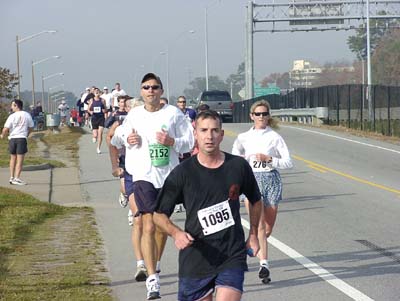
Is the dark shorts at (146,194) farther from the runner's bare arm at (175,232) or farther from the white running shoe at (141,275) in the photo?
the runner's bare arm at (175,232)

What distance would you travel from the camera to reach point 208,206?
6.07m

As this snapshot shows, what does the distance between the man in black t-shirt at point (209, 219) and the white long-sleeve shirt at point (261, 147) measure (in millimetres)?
4052

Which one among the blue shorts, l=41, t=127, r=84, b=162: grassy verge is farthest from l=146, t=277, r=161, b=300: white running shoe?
l=41, t=127, r=84, b=162: grassy verge

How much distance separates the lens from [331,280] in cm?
982

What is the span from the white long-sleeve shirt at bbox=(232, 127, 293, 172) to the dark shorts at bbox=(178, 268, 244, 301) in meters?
4.21

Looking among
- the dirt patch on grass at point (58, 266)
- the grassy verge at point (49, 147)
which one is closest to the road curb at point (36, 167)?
the grassy verge at point (49, 147)

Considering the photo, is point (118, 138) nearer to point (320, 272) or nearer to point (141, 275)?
point (141, 275)

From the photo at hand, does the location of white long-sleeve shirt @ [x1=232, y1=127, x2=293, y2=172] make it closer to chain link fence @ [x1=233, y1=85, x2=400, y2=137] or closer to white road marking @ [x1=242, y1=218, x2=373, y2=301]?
white road marking @ [x1=242, y1=218, x2=373, y2=301]

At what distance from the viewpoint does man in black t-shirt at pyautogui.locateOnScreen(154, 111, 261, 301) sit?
19.9 ft

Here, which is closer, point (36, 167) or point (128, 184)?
point (128, 184)

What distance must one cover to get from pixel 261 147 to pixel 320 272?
4.86ft

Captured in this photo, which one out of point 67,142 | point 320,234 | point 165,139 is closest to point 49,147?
point 67,142

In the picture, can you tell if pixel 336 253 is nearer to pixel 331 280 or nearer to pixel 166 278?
pixel 331 280

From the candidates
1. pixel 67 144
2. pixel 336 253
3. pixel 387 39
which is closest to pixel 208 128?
pixel 336 253
